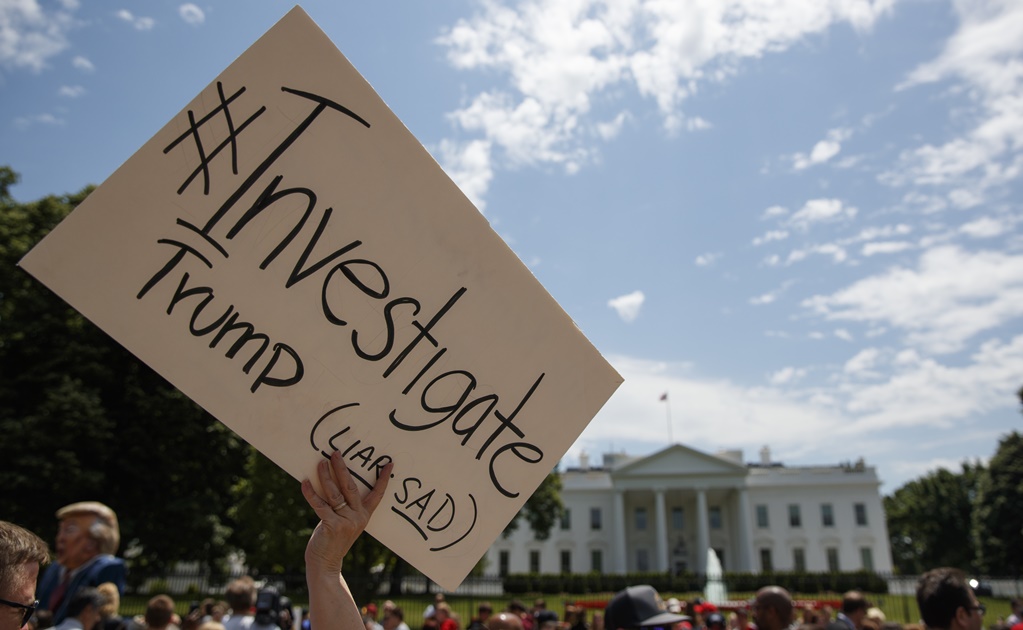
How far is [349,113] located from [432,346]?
64cm

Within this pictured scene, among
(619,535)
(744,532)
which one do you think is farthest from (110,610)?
(744,532)

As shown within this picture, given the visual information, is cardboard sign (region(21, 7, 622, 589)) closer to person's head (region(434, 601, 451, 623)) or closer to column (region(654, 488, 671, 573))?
person's head (region(434, 601, 451, 623))

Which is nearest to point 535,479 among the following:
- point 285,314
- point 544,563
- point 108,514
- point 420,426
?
point 420,426

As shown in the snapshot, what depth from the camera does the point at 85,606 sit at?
395 centimetres

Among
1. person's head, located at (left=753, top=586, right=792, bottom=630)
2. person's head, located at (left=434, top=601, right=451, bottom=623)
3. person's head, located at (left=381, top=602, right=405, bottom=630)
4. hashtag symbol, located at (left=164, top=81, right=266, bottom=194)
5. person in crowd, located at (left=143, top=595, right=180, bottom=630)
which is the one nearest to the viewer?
hashtag symbol, located at (left=164, top=81, right=266, bottom=194)

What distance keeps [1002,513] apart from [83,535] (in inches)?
2552

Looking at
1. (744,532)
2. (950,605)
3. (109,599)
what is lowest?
(109,599)

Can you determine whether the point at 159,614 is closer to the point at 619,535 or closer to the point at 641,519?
the point at 619,535

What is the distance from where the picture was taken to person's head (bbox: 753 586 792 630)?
4.24 metres

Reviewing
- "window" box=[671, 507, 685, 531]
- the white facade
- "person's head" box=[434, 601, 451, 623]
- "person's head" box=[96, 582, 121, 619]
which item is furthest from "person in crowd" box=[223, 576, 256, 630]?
"window" box=[671, 507, 685, 531]

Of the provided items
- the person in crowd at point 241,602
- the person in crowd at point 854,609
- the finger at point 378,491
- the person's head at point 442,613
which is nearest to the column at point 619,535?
the person's head at point 442,613

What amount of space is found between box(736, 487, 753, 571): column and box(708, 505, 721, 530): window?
591 centimetres

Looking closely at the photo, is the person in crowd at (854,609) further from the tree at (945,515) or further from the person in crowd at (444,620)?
the tree at (945,515)

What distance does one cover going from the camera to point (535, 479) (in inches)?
77.3
